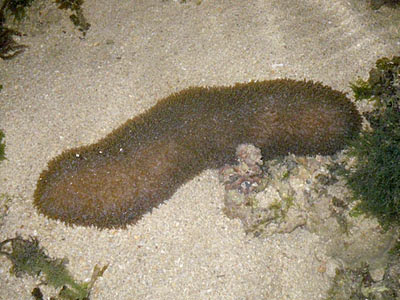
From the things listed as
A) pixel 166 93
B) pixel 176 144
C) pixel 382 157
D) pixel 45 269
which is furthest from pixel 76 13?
pixel 382 157

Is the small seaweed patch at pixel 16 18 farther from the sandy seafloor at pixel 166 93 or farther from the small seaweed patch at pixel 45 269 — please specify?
the small seaweed patch at pixel 45 269

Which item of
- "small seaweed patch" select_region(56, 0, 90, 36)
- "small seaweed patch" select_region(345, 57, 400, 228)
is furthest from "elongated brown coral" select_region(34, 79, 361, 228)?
"small seaweed patch" select_region(56, 0, 90, 36)

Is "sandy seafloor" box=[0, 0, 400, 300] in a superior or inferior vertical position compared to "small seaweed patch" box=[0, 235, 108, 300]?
superior

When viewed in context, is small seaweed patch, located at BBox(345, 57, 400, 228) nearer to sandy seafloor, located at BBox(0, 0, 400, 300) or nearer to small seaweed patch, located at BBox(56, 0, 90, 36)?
sandy seafloor, located at BBox(0, 0, 400, 300)

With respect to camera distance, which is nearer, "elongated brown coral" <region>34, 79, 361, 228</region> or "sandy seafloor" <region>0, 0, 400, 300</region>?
"elongated brown coral" <region>34, 79, 361, 228</region>

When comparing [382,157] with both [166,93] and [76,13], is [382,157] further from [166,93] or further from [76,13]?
[76,13]

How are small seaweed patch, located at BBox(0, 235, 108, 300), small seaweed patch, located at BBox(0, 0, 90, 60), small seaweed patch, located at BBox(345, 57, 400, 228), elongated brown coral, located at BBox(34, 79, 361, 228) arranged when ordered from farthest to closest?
1. small seaweed patch, located at BBox(0, 0, 90, 60)
2. small seaweed patch, located at BBox(0, 235, 108, 300)
3. elongated brown coral, located at BBox(34, 79, 361, 228)
4. small seaweed patch, located at BBox(345, 57, 400, 228)

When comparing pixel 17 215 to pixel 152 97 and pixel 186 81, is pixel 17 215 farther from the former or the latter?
pixel 186 81
